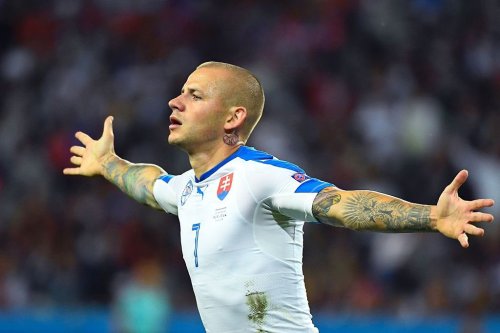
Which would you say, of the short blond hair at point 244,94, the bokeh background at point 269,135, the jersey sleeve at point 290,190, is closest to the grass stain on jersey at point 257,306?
the jersey sleeve at point 290,190

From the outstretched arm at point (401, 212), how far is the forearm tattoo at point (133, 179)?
5.69 ft

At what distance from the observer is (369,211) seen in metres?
4.85

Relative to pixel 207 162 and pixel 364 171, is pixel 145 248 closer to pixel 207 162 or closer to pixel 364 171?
pixel 364 171

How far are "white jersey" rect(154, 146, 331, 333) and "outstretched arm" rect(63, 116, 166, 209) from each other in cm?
111

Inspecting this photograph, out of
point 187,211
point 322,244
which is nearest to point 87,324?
point 322,244

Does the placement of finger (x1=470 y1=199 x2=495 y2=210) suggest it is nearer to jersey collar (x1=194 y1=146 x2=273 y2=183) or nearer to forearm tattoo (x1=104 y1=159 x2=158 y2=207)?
jersey collar (x1=194 y1=146 x2=273 y2=183)

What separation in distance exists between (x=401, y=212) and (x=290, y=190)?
0.62 metres

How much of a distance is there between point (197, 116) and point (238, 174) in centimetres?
44

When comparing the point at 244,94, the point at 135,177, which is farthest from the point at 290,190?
the point at 135,177

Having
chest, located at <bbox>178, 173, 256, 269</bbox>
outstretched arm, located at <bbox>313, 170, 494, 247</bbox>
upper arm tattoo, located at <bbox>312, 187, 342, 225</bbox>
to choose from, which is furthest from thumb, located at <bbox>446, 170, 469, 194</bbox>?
chest, located at <bbox>178, 173, 256, 269</bbox>

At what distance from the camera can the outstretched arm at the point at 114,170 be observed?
6496mm

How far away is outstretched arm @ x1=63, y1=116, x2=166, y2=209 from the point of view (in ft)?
21.3

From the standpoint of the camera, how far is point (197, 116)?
220 inches

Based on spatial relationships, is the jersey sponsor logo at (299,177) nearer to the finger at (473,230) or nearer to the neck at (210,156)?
the neck at (210,156)
